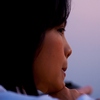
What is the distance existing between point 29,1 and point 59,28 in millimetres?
108

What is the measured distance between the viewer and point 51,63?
2.09ft

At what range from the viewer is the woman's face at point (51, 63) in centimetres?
62

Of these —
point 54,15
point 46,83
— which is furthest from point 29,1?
point 46,83

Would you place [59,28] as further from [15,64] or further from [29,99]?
[29,99]

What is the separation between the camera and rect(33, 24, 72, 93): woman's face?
624 millimetres

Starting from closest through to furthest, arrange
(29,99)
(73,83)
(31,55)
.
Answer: (29,99) → (31,55) → (73,83)

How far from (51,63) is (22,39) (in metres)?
0.09

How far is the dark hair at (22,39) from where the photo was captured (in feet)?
2.02

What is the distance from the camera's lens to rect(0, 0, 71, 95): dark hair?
2.02 feet

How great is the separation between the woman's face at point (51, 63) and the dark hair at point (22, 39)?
2 cm

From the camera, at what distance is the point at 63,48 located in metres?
0.68

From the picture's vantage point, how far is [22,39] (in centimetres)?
Answer: 62

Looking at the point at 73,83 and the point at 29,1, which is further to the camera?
the point at 73,83

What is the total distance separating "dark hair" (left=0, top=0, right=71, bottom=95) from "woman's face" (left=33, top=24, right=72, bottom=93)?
0.02 m
